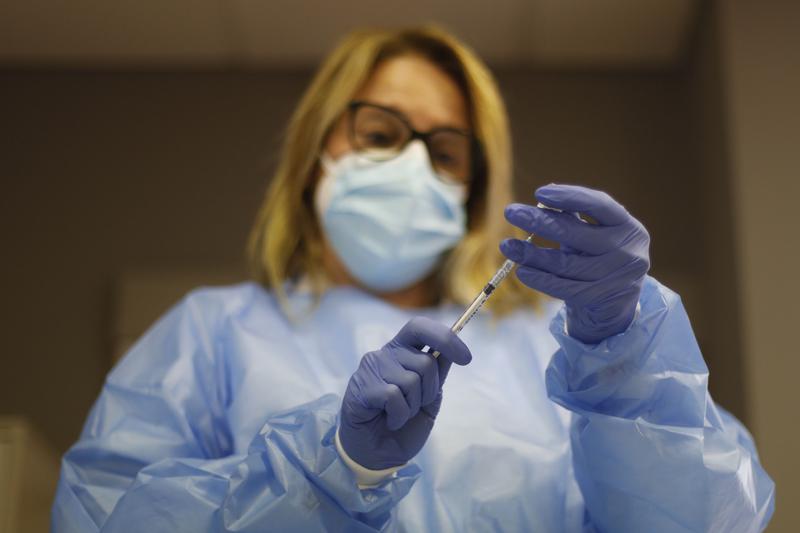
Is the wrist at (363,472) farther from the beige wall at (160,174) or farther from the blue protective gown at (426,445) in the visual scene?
the beige wall at (160,174)

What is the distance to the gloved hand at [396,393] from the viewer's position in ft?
3.53

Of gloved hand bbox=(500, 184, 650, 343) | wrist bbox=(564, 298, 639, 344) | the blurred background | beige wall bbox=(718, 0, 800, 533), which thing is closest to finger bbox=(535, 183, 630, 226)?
gloved hand bbox=(500, 184, 650, 343)

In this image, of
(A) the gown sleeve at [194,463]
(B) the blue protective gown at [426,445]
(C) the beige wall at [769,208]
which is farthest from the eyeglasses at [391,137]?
(C) the beige wall at [769,208]

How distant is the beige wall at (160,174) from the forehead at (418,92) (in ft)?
4.79

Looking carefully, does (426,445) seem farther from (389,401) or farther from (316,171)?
(316,171)

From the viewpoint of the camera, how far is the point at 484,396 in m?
1.39

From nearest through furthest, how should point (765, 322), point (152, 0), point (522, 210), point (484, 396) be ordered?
point (522, 210) → point (484, 396) → point (765, 322) → point (152, 0)

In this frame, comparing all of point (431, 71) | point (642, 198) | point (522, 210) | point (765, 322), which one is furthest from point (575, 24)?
point (522, 210)

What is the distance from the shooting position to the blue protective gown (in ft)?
3.70

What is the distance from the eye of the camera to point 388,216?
1.61 m

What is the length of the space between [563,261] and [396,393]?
0.22 meters

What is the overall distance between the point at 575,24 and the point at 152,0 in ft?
4.06

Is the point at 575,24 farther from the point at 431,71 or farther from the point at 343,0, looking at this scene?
the point at 431,71

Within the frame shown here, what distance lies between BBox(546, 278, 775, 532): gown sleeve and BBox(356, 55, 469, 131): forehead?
59cm
